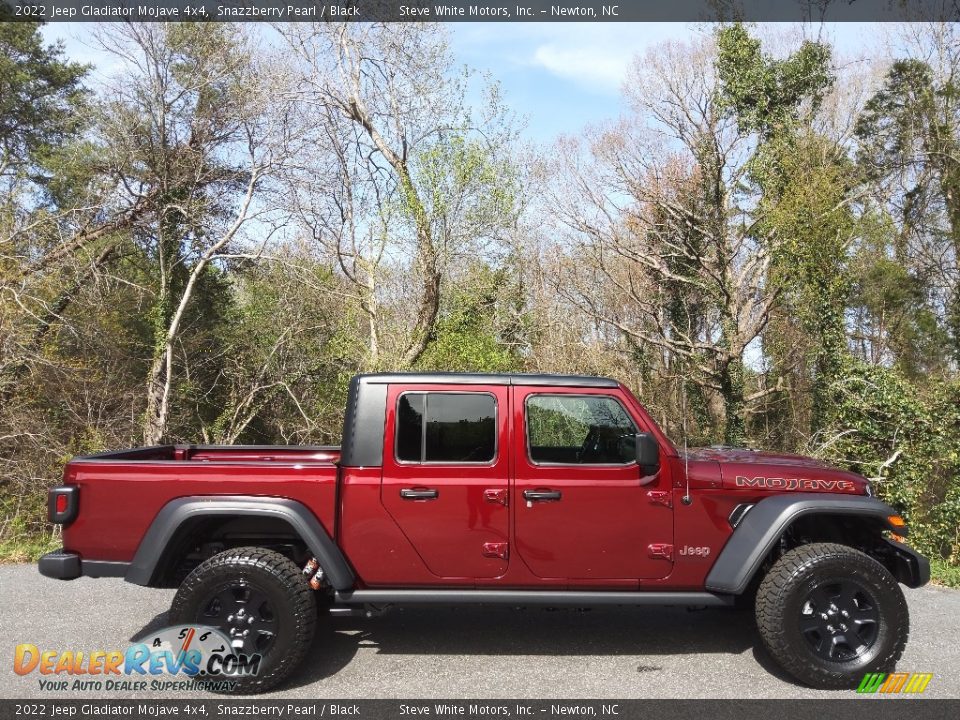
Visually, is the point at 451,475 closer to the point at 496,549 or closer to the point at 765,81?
the point at 496,549

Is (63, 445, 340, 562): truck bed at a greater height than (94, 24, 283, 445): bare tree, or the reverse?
(94, 24, 283, 445): bare tree

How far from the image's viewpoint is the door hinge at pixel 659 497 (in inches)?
168

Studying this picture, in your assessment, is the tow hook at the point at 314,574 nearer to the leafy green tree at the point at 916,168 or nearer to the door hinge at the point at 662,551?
the door hinge at the point at 662,551

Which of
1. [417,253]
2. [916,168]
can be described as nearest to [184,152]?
[417,253]

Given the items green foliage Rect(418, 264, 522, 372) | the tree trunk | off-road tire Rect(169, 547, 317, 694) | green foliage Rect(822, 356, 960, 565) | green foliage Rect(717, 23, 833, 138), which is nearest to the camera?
off-road tire Rect(169, 547, 317, 694)

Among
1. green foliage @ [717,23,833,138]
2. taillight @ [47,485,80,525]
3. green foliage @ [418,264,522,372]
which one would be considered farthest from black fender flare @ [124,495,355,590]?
green foliage @ [717,23,833,138]

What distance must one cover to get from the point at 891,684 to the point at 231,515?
12.6 ft

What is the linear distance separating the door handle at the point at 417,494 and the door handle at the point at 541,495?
527 mm

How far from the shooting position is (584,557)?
13.9 feet

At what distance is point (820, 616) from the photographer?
416 cm

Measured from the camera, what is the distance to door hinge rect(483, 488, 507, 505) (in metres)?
4.22

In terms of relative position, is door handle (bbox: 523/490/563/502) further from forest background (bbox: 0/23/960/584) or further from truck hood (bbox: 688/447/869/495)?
forest background (bbox: 0/23/960/584)

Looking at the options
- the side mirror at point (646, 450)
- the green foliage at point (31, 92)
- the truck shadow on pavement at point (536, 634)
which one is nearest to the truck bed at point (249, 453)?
the truck shadow on pavement at point (536, 634)

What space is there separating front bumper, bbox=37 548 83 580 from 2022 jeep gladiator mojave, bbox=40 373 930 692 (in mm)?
11
